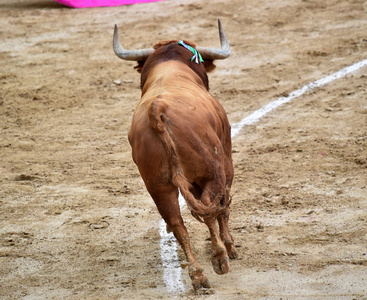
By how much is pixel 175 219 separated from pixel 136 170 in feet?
9.36

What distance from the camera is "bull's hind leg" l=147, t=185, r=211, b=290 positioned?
432 centimetres

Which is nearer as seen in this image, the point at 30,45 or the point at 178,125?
the point at 178,125

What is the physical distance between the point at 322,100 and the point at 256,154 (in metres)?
1.85

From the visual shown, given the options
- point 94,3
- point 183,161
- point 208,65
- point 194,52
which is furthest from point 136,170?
point 94,3

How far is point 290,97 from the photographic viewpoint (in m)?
8.84

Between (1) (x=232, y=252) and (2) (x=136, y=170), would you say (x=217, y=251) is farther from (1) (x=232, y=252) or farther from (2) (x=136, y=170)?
(2) (x=136, y=170)

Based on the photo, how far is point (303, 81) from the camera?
367 inches

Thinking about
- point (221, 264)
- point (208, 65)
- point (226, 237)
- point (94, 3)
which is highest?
point (208, 65)

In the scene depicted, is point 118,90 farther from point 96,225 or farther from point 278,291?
point 278,291

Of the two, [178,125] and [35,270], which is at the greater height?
[178,125]

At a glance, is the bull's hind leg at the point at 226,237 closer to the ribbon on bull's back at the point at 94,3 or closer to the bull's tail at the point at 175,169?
the bull's tail at the point at 175,169

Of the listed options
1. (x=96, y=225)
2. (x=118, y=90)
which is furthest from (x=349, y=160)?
(x=118, y=90)

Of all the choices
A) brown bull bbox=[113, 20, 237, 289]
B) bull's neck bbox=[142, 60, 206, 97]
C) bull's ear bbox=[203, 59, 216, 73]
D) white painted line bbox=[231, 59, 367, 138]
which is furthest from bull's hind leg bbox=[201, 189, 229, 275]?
white painted line bbox=[231, 59, 367, 138]

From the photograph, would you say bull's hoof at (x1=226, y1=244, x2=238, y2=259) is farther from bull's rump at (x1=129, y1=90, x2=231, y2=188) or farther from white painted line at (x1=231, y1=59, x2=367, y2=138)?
white painted line at (x1=231, y1=59, x2=367, y2=138)
